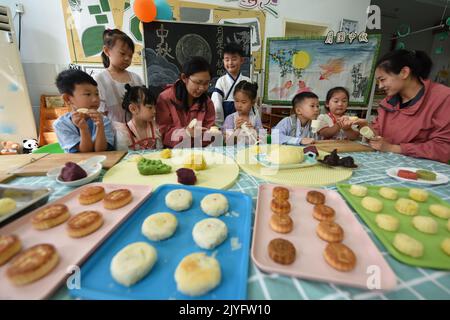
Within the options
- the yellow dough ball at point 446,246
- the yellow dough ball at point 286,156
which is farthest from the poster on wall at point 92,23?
the yellow dough ball at point 446,246

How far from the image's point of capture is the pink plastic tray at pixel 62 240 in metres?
0.41

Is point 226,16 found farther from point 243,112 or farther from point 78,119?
point 78,119

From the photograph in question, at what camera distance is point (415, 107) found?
1.35 m

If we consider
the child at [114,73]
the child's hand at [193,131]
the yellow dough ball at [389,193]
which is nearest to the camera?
the yellow dough ball at [389,193]

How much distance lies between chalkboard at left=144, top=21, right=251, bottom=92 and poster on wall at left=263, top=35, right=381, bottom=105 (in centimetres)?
54

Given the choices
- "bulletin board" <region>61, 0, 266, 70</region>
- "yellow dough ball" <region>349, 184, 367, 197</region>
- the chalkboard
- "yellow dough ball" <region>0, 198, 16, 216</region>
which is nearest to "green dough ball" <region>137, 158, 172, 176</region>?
Result: "yellow dough ball" <region>0, 198, 16, 216</region>

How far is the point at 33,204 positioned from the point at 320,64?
3.70 meters

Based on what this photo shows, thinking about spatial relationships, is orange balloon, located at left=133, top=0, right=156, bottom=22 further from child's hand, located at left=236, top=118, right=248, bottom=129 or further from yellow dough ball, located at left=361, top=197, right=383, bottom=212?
yellow dough ball, located at left=361, top=197, right=383, bottom=212

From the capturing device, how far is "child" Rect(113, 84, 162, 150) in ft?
5.07

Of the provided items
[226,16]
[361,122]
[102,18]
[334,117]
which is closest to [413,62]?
[361,122]

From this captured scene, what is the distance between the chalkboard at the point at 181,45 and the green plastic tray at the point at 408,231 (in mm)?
2646

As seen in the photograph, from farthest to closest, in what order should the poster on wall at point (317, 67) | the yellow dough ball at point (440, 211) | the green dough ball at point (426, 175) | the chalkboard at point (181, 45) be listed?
1. the poster on wall at point (317, 67)
2. the chalkboard at point (181, 45)
3. the green dough ball at point (426, 175)
4. the yellow dough ball at point (440, 211)

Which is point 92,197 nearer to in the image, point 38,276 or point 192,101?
point 38,276

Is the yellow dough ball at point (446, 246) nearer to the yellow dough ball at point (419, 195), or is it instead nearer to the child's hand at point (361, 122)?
the yellow dough ball at point (419, 195)
